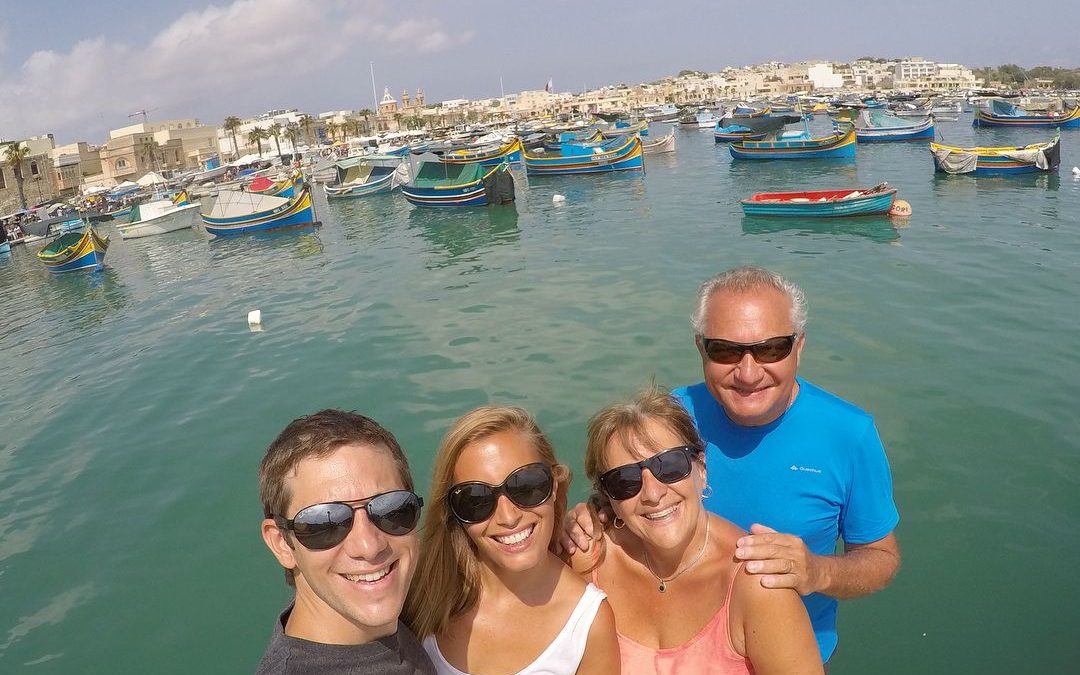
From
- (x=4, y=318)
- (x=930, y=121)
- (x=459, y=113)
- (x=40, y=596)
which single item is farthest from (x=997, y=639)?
(x=459, y=113)

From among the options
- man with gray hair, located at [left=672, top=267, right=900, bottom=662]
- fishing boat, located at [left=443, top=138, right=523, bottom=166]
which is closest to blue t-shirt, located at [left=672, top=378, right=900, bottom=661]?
man with gray hair, located at [left=672, top=267, right=900, bottom=662]

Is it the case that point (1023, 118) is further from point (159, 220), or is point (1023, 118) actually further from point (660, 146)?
point (159, 220)

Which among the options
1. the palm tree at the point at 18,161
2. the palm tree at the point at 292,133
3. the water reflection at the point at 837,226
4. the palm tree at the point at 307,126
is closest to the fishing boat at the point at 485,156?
the water reflection at the point at 837,226

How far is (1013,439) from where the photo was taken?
708 centimetres

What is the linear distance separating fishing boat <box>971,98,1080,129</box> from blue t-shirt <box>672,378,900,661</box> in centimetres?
5261

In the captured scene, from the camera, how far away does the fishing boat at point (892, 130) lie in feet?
132

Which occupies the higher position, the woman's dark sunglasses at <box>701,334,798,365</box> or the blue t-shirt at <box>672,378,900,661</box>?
the woman's dark sunglasses at <box>701,334,798,365</box>

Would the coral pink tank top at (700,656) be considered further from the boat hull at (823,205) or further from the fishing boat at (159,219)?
the fishing boat at (159,219)

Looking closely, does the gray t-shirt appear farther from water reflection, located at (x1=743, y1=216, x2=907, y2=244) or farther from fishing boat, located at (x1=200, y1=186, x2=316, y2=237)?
fishing boat, located at (x1=200, y1=186, x2=316, y2=237)

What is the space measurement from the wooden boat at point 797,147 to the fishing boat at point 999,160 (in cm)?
748

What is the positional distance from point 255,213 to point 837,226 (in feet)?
73.8

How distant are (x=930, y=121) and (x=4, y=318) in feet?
145

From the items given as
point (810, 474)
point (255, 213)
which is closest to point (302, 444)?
point (810, 474)

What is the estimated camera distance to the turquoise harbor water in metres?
5.45
